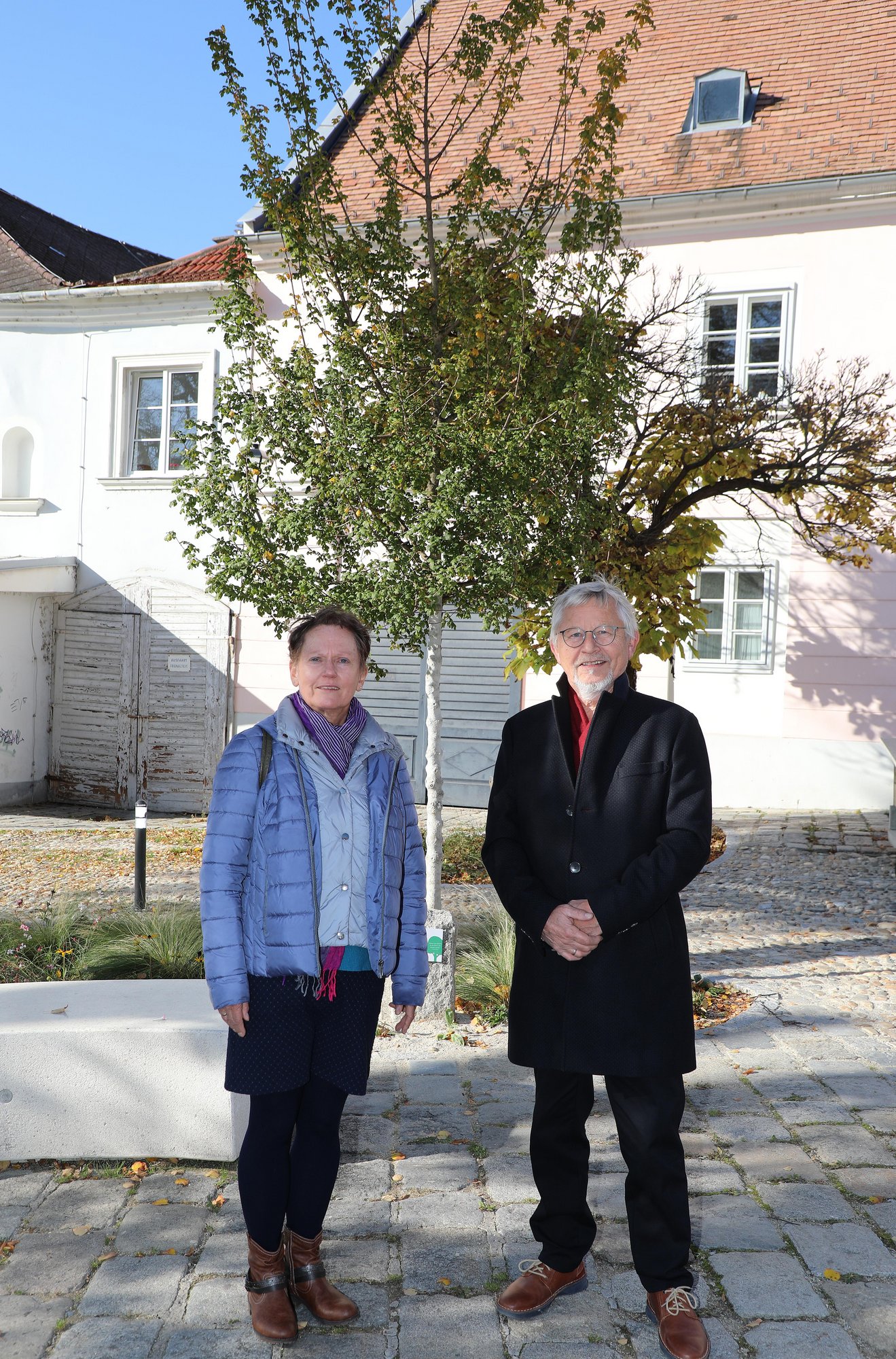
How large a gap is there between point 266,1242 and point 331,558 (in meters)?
3.64

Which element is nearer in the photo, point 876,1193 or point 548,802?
Result: point 548,802

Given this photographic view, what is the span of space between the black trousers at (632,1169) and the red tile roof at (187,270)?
532 inches

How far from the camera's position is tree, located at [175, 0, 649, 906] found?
542 centimetres

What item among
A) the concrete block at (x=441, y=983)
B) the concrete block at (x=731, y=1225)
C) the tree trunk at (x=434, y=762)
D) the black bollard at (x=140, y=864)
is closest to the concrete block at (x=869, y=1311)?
the concrete block at (x=731, y=1225)

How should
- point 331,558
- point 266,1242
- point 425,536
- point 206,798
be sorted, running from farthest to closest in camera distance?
point 206,798, point 331,558, point 425,536, point 266,1242

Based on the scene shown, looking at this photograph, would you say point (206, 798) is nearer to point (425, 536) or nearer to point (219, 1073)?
point (425, 536)

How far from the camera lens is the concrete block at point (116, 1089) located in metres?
3.80

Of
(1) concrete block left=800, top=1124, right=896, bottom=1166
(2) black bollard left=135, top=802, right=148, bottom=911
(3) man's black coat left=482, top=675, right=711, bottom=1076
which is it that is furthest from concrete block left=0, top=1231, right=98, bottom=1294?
(2) black bollard left=135, top=802, right=148, bottom=911

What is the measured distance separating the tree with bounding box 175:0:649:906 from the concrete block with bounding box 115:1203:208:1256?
2714 mm

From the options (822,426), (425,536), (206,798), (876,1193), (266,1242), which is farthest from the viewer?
(206,798)

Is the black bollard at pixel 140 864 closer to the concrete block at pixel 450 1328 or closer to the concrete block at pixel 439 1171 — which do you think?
the concrete block at pixel 439 1171

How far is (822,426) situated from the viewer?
9.23m

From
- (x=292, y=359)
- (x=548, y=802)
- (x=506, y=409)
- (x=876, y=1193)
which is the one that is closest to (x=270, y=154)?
(x=292, y=359)

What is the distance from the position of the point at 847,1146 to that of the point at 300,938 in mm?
2423
